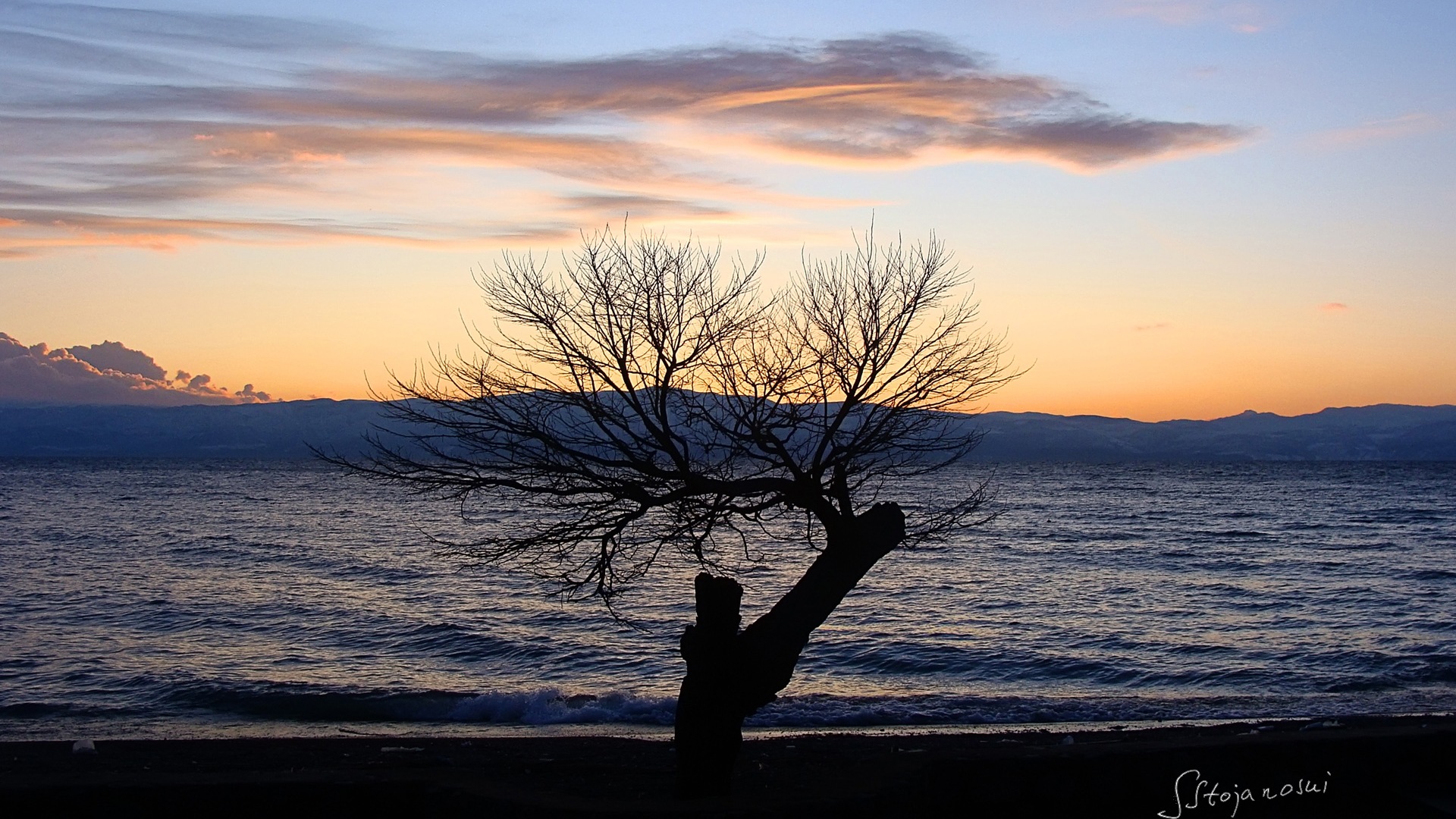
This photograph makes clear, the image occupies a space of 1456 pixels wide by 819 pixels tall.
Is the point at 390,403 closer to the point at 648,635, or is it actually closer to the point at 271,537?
the point at 648,635

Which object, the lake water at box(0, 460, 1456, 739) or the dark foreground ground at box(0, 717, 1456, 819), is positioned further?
the lake water at box(0, 460, 1456, 739)

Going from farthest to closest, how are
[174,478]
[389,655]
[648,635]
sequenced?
[174,478]
[648,635]
[389,655]

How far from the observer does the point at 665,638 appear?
26.5m

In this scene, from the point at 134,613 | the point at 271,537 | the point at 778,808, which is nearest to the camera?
the point at 778,808

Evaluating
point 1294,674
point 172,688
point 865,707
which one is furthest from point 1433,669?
point 172,688

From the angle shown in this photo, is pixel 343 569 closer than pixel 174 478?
Yes

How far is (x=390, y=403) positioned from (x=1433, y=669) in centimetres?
2208

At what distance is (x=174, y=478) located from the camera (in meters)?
134
